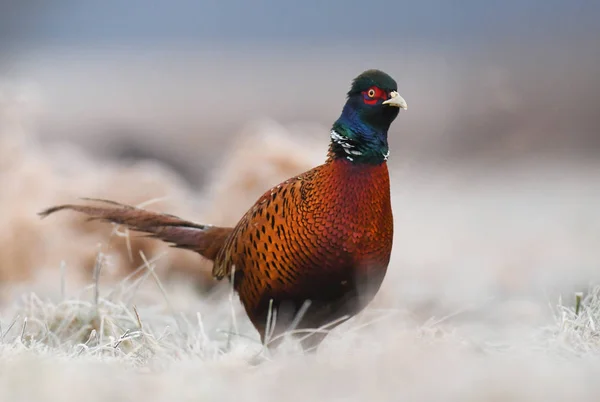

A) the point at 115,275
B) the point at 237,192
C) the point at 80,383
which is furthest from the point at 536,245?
the point at 80,383

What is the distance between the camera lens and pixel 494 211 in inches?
335

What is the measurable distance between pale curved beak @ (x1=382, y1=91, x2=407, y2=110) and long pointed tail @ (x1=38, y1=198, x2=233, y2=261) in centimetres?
130

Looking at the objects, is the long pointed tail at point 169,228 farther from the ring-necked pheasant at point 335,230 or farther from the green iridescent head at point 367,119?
the green iridescent head at point 367,119

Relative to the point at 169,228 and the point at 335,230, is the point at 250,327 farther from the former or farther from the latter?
the point at 335,230

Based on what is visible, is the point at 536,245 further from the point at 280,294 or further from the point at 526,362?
the point at 526,362

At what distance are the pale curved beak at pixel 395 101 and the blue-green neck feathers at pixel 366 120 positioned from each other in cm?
2

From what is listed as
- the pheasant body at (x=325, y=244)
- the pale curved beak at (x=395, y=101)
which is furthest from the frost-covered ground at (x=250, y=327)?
the pale curved beak at (x=395, y=101)

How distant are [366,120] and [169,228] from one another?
141 cm

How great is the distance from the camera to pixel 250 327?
18.3ft

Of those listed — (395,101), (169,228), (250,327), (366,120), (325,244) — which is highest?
(395,101)

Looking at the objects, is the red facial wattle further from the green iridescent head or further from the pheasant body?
the pheasant body

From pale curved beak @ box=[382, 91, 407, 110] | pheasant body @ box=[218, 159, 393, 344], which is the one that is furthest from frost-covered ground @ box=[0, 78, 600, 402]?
pale curved beak @ box=[382, 91, 407, 110]

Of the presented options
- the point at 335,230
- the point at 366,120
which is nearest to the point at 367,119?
the point at 366,120

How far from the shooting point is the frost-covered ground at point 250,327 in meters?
2.24
